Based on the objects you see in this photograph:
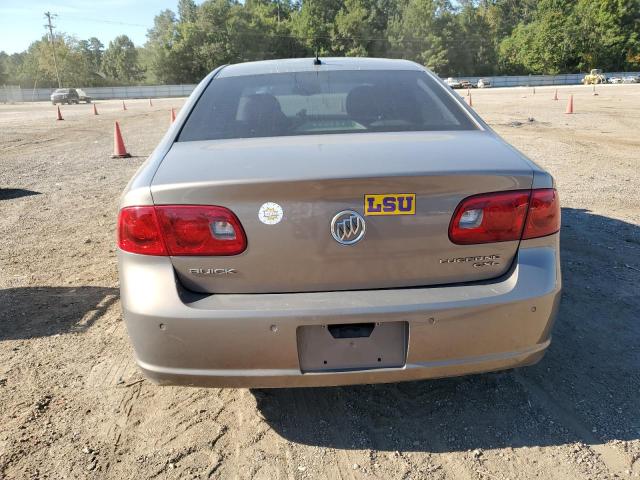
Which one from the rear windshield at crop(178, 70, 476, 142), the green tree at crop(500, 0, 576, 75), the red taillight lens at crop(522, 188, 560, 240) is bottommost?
the red taillight lens at crop(522, 188, 560, 240)

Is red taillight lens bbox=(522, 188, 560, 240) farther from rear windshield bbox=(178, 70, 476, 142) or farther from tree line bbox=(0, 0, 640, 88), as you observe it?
tree line bbox=(0, 0, 640, 88)

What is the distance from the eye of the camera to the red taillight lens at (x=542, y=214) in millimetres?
2057

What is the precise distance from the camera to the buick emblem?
1928mm

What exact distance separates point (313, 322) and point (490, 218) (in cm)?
80

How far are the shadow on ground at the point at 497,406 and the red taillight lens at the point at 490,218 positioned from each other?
0.97 metres

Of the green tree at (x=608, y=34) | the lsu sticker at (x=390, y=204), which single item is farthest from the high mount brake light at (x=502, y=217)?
the green tree at (x=608, y=34)

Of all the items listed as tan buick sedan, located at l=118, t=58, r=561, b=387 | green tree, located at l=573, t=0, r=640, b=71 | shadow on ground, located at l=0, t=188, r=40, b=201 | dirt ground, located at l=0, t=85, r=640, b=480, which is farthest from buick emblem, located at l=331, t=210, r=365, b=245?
green tree, located at l=573, t=0, r=640, b=71

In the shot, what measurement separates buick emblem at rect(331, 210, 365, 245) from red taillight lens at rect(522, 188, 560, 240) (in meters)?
0.69

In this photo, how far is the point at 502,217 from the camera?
6.63ft

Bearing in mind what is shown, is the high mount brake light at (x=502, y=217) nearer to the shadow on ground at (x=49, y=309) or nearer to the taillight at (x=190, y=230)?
the taillight at (x=190, y=230)

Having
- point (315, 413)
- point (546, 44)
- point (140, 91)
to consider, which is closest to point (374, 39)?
point (546, 44)

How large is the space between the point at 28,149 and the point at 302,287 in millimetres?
13878

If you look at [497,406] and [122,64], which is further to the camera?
[122,64]

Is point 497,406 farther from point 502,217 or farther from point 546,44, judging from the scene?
point 546,44
